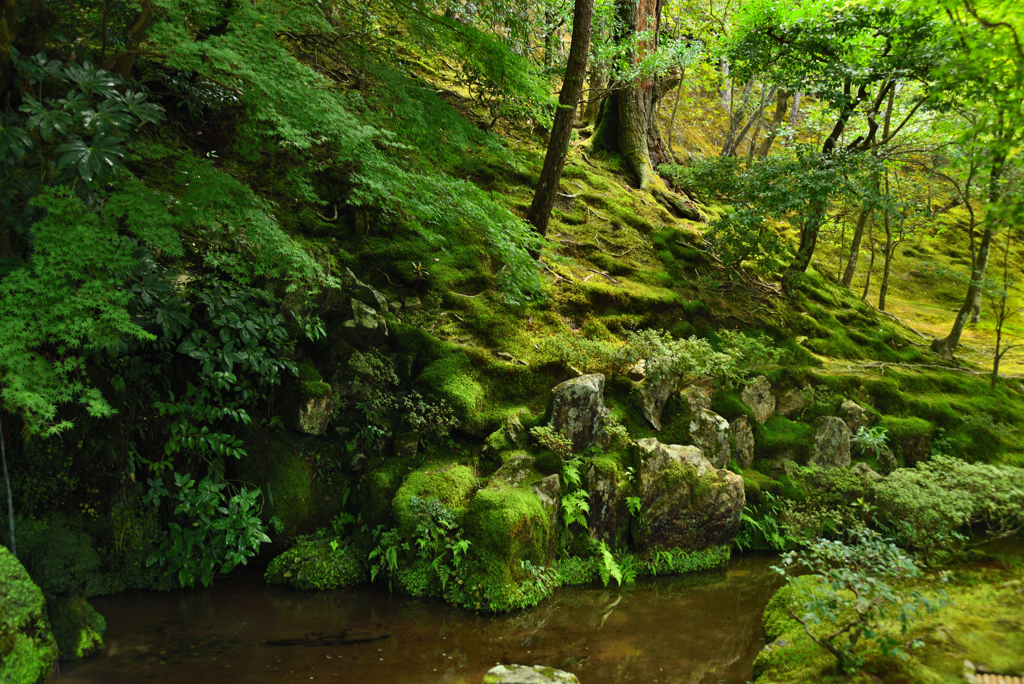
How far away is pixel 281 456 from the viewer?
235 inches

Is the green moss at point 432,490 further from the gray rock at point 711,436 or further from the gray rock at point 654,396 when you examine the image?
the gray rock at point 711,436

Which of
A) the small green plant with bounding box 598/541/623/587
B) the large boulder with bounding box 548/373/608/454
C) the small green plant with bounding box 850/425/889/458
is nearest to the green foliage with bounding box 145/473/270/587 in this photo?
the large boulder with bounding box 548/373/608/454

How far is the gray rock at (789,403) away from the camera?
338 inches

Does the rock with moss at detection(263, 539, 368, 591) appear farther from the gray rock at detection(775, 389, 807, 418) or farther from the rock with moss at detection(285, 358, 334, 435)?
the gray rock at detection(775, 389, 807, 418)

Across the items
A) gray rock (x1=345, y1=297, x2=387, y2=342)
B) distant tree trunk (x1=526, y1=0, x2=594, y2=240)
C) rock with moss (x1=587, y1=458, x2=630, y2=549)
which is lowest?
rock with moss (x1=587, y1=458, x2=630, y2=549)

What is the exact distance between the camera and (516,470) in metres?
6.14

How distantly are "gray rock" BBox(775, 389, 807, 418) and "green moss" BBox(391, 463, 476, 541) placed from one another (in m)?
5.26

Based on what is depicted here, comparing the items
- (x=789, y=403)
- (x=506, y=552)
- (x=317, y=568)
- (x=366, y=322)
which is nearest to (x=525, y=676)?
(x=506, y=552)

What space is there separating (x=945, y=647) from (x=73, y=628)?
20.3 ft

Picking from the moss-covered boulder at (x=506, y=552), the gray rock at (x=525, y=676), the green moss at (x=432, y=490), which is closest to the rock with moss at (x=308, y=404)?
the green moss at (x=432, y=490)

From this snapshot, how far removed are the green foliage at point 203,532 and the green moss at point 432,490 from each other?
1.30 m

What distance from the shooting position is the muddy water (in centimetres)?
413

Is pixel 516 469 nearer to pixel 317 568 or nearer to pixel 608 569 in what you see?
pixel 608 569

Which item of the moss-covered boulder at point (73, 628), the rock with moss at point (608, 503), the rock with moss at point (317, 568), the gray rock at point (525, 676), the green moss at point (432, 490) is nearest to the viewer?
the gray rock at point (525, 676)
